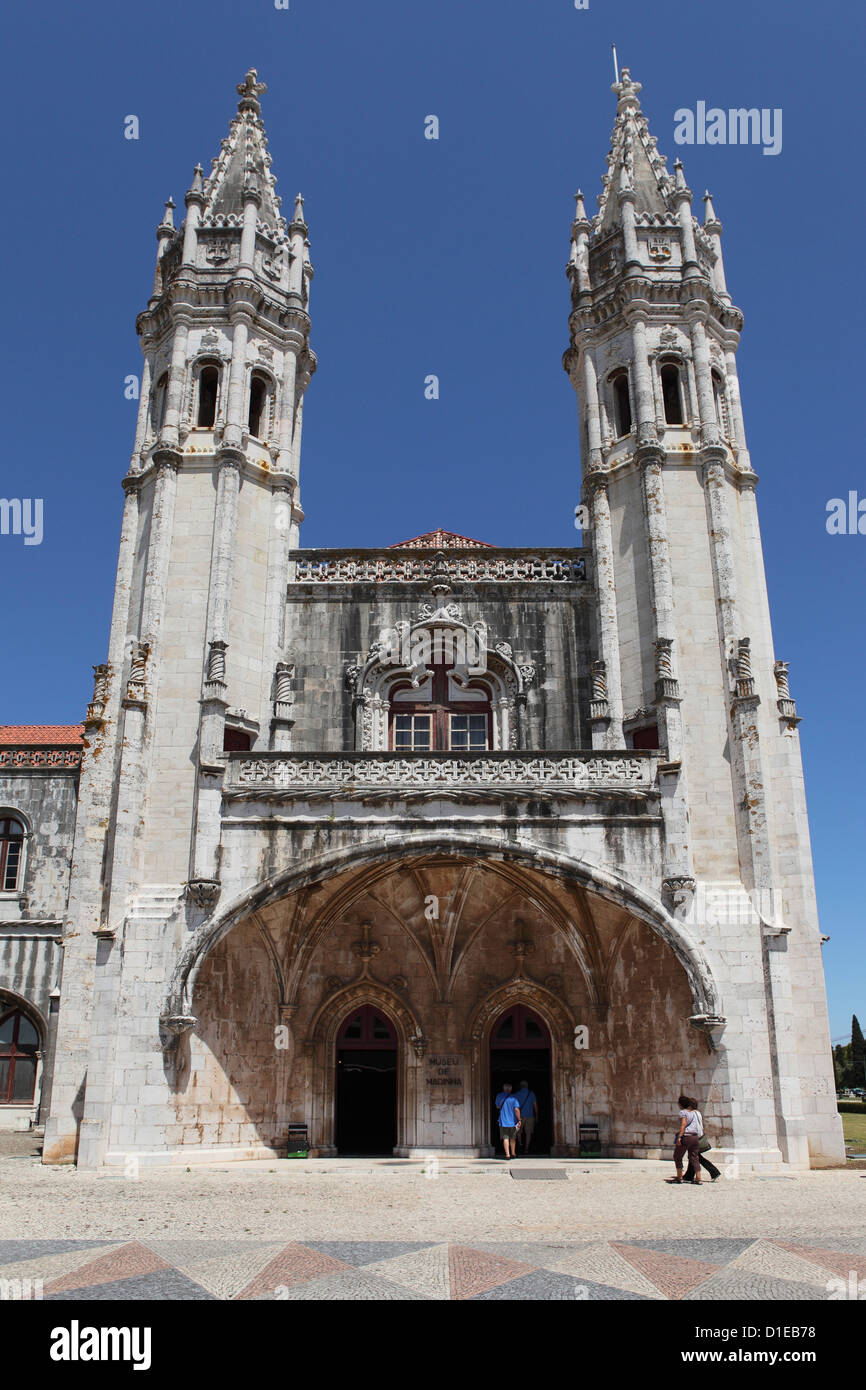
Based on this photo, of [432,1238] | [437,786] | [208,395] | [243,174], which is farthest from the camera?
[243,174]

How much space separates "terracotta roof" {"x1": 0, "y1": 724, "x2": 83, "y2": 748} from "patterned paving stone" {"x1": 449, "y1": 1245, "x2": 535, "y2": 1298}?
24.9 m

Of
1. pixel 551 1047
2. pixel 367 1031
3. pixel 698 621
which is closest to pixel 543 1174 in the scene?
pixel 551 1047

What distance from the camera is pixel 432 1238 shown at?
8750mm

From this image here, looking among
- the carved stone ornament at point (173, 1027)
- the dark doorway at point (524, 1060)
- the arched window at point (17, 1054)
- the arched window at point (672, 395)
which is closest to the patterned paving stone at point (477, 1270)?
the carved stone ornament at point (173, 1027)

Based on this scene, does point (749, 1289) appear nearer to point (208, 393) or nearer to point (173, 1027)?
point (173, 1027)

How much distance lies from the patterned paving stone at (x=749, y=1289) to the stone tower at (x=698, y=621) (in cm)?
1005

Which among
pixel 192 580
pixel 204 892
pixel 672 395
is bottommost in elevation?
pixel 204 892

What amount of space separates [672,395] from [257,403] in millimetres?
9890

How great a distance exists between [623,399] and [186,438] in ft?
34.0

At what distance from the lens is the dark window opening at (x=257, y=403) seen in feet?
77.3

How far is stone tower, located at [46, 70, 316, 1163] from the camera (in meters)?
18.1

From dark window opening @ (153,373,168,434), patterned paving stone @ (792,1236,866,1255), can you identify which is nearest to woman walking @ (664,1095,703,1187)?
patterned paving stone @ (792,1236,866,1255)
